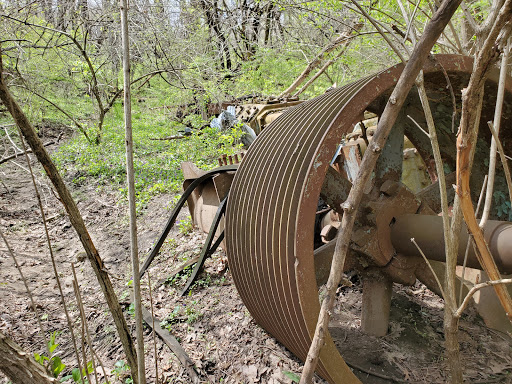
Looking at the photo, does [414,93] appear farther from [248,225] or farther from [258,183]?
[248,225]

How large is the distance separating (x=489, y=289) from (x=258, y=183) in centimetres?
190

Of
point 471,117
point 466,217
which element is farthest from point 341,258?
point 471,117

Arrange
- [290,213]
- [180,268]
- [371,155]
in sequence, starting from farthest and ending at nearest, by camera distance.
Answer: [180,268]
[290,213]
[371,155]

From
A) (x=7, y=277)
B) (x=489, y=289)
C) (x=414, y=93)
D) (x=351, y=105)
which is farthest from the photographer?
(x=7, y=277)

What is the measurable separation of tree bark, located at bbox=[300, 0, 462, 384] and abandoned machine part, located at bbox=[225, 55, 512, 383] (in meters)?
0.90

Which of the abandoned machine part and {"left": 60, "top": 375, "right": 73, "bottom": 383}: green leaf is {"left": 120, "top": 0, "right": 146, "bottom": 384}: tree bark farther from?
{"left": 60, "top": 375, "right": 73, "bottom": 383}: green leaf

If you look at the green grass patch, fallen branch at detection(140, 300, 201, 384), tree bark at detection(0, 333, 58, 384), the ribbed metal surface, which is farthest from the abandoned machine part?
the green grass patch

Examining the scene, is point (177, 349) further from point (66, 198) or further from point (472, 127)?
point (472, 127)

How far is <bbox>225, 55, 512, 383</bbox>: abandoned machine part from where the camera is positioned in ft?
6.15

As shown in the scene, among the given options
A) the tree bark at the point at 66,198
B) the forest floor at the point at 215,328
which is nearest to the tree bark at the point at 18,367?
the tree bark at the point at 66,198

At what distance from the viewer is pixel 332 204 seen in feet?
8.57

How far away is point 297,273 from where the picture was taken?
1817 mm

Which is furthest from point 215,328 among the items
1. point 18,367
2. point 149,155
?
point 149,155

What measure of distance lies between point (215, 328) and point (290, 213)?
4.93 ft
